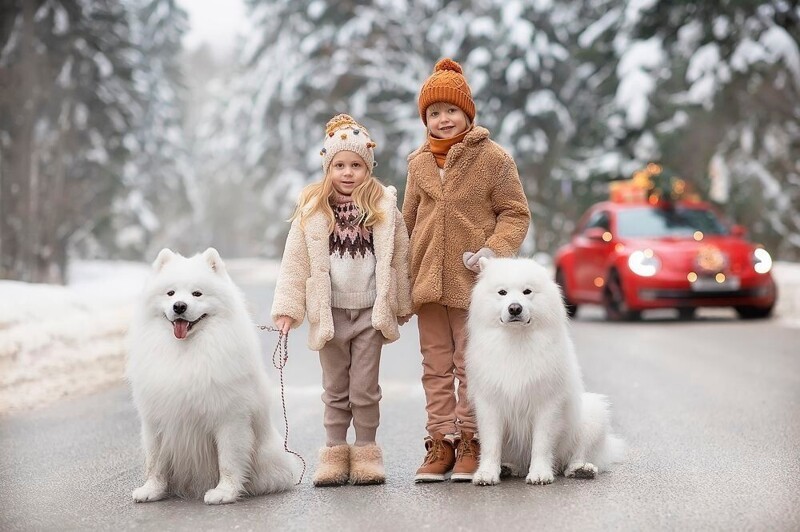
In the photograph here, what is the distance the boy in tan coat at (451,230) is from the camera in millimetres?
5711

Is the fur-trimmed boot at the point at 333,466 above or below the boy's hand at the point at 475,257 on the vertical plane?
below

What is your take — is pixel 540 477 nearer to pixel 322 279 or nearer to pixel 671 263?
pixel 322 279

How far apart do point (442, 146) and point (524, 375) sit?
55.3 inches

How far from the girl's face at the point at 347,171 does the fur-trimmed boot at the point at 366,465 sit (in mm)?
1368

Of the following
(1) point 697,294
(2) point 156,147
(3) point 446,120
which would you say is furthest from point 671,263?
(2) point 156,147

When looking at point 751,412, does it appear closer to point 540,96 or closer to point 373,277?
point 373,277

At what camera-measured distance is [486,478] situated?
17.3 feet

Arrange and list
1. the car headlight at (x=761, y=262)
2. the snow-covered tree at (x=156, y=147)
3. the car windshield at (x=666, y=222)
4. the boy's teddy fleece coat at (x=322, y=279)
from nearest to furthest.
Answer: the boy's teddy fleece coat at (x=322, y=279)
the car headlight at (x=761, y=262)
the car windshield at (x=666, y=222)
the snow-covered tree at (x=156, y=147)

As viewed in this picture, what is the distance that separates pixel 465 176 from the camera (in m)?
5.83

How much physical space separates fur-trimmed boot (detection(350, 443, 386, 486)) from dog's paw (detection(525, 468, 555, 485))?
0.76m

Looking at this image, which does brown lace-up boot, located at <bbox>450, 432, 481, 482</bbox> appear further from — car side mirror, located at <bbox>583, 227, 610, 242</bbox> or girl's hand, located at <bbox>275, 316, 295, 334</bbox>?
car side mirror, located at <bbox>583, 227, 610, 242</bbox>

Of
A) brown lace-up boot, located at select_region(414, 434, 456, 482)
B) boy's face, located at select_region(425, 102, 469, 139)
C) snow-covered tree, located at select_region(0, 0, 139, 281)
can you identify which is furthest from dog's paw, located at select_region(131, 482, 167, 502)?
snow-covered tree, located at select_region(0, 0, 139, 281)

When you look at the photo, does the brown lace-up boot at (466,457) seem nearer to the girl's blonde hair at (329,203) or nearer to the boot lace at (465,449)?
the boot lace at (465,449)

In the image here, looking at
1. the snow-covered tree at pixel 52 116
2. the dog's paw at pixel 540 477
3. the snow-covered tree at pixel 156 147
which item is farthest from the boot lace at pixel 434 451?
the snow-covered tree at pixel 156 147
